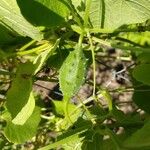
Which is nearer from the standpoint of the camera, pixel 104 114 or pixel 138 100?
pixel 104 114

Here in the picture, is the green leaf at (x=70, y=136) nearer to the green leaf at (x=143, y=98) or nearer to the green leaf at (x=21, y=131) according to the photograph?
the green leaf at (x=21, y=131)

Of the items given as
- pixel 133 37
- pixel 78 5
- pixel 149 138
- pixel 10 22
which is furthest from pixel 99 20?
pixel 133 37

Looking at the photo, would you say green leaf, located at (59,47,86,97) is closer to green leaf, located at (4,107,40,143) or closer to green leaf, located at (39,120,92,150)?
green leaf, located at (39,120,92,150)

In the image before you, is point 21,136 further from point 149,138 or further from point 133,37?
point 133,37

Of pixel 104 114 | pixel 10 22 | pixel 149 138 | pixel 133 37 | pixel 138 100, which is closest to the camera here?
pixel 149 138

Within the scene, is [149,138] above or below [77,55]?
below

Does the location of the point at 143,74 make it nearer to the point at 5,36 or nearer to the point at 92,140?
the point at 92,140

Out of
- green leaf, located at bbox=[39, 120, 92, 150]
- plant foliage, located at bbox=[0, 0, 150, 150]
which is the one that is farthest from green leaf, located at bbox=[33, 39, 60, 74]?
green leaf, located at bbox=[39, 120, 92, 150]
